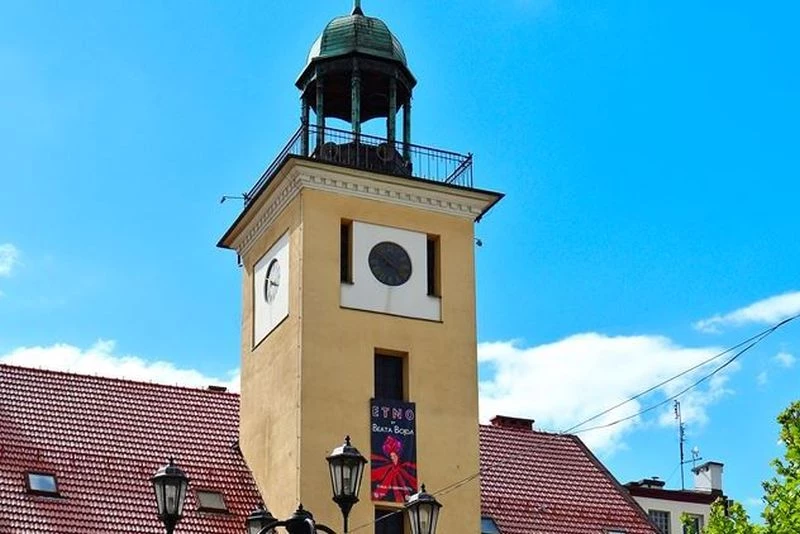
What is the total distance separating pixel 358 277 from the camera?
94.9 feet

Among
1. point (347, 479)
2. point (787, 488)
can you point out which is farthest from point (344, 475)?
point (787, 488)

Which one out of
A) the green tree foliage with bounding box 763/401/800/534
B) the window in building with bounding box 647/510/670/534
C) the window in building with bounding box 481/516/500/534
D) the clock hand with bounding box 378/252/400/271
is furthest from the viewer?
the window in building with bounding box 647/510/670/534

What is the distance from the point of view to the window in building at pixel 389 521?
90.6 feet

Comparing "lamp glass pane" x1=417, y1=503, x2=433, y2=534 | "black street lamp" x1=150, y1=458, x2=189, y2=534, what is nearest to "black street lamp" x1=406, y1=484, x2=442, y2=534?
"lamp glass pane" x1=417, y1=503, x2=433, y2=534

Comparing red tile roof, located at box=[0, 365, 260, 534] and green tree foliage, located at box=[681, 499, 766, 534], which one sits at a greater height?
red tile roof, located at box=[0, 365, 260, 534]

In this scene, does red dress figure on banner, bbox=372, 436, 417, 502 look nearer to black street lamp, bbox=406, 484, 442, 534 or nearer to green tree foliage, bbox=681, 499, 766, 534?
green tree foliage, bbox=681, 499, 766, 534

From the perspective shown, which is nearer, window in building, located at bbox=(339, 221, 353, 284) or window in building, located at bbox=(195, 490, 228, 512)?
window in building, located at bbox=(195, 490, 228, 512)

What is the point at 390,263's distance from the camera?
29.3 metres

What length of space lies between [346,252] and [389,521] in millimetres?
5210

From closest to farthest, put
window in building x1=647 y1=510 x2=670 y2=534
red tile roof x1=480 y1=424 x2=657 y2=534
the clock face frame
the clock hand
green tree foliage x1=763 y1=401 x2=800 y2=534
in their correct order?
green tree foliage x1=763 y1=401 x2=800 y2=534 → the clock hand → the clock face frame → red tile roof x1=480 y1=424 x2=657 y2=534 → window in building x1=647 y1=510 x2=670 y2=534

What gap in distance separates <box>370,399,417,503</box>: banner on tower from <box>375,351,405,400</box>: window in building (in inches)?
13.4

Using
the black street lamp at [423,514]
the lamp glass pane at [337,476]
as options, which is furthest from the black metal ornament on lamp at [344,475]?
the black street lamp at [423,514]

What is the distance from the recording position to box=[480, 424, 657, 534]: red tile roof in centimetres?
3111

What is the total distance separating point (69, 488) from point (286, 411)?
415 cm
